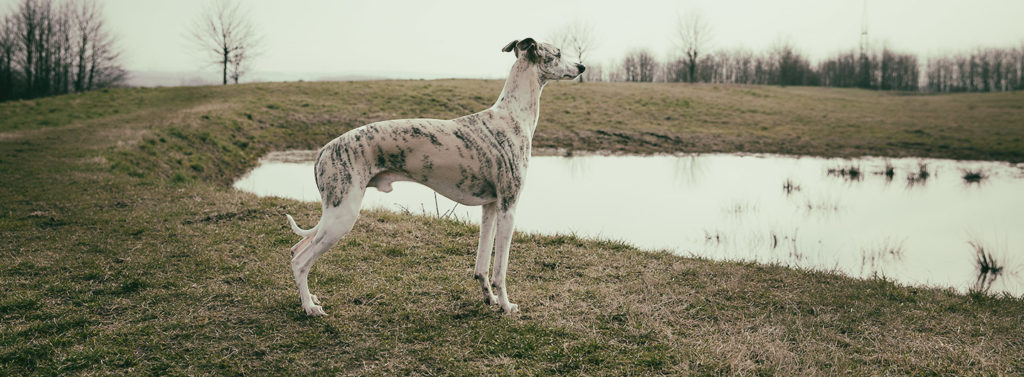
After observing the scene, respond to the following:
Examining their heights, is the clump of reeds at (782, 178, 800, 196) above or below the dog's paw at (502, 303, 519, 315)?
above

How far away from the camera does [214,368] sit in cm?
437

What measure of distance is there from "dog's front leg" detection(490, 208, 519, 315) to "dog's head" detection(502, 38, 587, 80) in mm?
1307

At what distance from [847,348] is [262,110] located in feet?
95.1

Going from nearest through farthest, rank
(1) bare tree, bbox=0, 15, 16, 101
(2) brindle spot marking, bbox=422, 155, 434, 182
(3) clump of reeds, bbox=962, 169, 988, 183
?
(2) brindle spot marking, bbox=422, 155, 434, 182
(3) clump of reeds, bbox=962, 169, 988, 183
(1) bare tree, bbox=0, 15, 16, 101

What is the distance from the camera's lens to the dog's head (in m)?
5.26

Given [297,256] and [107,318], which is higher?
[297,256]

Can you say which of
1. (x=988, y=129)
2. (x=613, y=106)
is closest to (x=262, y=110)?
(x=613, y=106)

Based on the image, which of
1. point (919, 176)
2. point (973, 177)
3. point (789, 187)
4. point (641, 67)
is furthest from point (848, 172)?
point (641, 67)

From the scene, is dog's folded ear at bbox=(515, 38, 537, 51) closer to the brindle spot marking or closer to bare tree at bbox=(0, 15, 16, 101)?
the brindle spot marking

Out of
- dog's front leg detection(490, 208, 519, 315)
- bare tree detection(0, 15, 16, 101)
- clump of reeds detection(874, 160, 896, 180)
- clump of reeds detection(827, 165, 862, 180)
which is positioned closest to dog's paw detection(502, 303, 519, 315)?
dog's front leg detection(490, 208, 519, 315)

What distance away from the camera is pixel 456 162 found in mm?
4926

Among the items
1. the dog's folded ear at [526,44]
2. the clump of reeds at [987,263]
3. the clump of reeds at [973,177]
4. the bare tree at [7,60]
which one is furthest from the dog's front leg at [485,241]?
the bare tree at [7,60]

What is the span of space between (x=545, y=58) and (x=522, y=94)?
1.27 feet

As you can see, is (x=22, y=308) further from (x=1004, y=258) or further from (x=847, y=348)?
(x=1004, y=258)
